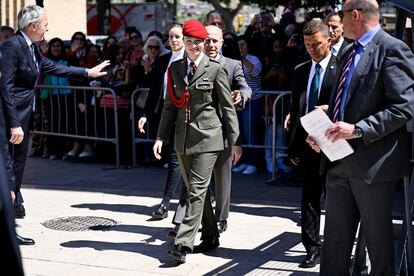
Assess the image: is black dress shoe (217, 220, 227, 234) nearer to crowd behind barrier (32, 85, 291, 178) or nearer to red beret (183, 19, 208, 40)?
red beret (183, 19, 208, 40)

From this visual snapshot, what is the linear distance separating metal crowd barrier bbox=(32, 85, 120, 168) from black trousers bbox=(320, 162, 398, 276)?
6552mm

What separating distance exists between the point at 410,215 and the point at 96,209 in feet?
14.3

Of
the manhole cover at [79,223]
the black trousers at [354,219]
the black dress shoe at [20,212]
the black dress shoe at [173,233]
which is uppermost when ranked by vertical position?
the black trousers at [354,219]

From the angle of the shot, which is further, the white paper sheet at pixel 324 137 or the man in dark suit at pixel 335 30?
the man in dark suit at pixel 335 30

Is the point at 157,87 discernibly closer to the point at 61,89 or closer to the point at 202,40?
the point at 202,40

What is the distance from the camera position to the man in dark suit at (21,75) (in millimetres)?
7105

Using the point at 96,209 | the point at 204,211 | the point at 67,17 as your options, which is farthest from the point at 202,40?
the point at 67,17

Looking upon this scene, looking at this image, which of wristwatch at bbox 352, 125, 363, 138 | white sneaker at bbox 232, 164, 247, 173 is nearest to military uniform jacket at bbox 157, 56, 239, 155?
wristwatch at bbox 352, 125, 363, 138

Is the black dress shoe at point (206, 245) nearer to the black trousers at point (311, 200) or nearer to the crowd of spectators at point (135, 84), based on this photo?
the black trousers at point (311, 200)

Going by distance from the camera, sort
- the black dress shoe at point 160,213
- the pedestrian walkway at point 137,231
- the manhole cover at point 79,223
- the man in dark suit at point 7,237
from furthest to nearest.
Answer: the black dress shoe at point 160,213 → the manhole cover at point 79,223 → the pedestrian walkway at point 137,231 → the man in dark suit at point 7,237

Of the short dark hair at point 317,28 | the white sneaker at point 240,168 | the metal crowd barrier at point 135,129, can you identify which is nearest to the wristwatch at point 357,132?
the short dark hair at point 317,28

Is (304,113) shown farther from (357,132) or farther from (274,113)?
(274,113)

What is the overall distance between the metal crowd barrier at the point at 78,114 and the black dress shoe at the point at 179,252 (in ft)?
16.8

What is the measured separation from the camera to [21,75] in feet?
24.3
